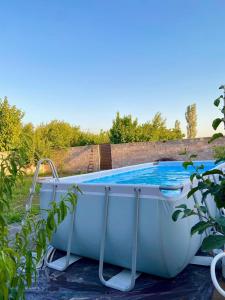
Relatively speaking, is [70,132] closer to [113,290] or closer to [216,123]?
[113,290]

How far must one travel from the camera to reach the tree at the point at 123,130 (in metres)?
16.8

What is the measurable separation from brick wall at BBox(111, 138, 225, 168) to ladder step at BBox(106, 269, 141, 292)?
31.1ft

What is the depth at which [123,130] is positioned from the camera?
16.8 m

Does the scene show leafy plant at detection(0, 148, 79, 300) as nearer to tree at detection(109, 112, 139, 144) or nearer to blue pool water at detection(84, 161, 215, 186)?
blue pool water at detection(84, 161, 215, 186)

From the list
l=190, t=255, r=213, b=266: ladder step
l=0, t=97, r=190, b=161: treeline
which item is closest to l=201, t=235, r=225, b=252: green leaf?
l=190, t=255, r=213, b=266: ladder step

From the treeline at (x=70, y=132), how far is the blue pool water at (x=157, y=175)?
7331 mm

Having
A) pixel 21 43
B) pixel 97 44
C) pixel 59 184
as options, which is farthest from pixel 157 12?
pixel 59 184

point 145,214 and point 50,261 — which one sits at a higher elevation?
point 145,214

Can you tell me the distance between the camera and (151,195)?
2.81 meters

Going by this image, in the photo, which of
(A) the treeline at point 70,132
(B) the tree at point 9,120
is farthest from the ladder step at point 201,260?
(B) the tree at point 9,120

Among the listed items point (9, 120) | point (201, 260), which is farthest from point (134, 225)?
point (9, 120)

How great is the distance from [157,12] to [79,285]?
8.25 metres

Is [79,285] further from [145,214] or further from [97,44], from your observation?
[97,44]

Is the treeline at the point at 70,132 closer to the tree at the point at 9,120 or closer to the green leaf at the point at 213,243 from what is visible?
the tree at the point at 9,120
